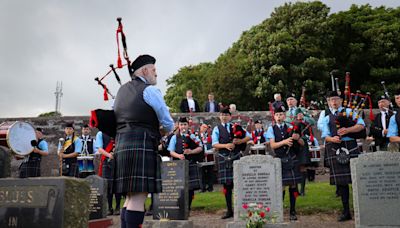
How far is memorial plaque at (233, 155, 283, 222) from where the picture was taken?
18.9ft

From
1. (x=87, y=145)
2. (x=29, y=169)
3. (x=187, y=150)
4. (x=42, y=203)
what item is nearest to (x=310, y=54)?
(x=187, y=150)

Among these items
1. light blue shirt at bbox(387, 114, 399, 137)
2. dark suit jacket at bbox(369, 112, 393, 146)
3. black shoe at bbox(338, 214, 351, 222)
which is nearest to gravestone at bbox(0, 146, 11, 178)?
black shoe at bbox(338, 214, 351, 222)

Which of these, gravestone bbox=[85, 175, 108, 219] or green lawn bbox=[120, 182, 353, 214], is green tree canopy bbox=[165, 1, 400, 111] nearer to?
green lawn bbox=[120, 182, 353, 214]

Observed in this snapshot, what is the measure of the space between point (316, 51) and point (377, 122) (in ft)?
39.9

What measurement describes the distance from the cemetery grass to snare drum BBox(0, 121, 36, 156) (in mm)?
4757

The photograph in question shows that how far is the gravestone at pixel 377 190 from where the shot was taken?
5.28 meters

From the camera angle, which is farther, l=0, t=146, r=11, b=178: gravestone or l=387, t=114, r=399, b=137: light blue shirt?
l=387, t=114, r=399, b=137: light blue shirt

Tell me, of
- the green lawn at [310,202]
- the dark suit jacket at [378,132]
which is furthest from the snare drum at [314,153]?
the dark suit jacket at [378,132]

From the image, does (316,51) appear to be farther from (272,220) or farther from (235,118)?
(272,220)

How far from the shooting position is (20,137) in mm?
3475

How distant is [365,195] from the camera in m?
5.42

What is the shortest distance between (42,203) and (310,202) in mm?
5627

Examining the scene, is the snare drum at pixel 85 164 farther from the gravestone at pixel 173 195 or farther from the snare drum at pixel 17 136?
the snare drum at pixel 17 136

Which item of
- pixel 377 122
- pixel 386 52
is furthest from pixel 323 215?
pixel 386 52
